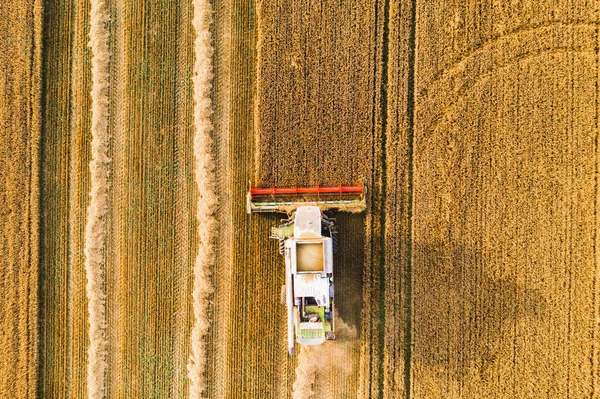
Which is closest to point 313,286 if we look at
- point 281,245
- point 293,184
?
point 281,245

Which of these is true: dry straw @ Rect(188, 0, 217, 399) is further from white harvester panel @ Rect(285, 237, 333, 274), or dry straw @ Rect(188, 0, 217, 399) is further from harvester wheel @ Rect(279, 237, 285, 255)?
white harvester panel @ Rect(285, 237, 333, 274)

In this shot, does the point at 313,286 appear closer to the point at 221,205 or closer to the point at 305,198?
the point at 305,198

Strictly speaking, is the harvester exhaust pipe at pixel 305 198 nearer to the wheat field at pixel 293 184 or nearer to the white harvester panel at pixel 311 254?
the wheat field at pixel 293 184

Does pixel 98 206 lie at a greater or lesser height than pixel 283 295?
greater

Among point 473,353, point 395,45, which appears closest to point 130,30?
point 395,45

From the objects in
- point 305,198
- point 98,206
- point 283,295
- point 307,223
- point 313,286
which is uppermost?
point 305,198

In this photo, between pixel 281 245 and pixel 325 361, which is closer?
pixel 281 245
